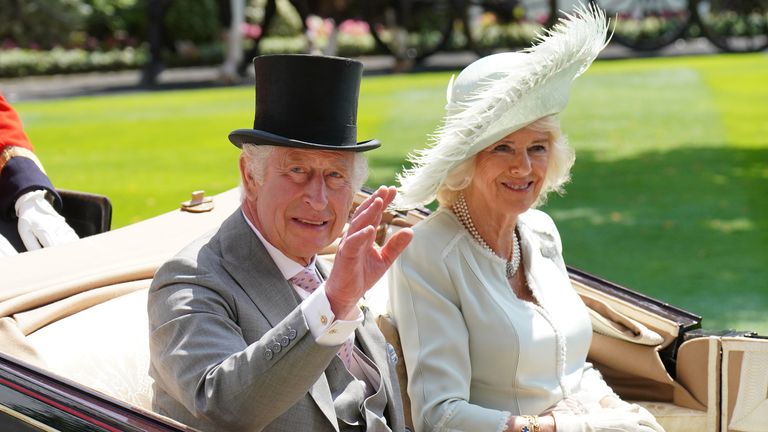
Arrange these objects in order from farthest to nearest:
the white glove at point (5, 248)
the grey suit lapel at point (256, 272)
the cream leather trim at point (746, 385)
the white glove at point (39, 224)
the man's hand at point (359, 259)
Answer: the white glove at point (39, 224), the white glove at point (5, 248), the cream leather trim at point (746, 385), the grey suit lapel at point (256, 272), the man's hand at point (359, 259)

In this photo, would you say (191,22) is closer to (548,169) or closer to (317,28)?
(317,28)

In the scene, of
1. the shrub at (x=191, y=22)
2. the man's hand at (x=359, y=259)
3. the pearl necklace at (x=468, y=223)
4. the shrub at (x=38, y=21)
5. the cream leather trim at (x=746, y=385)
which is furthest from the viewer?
the shrub at (x=191, y=22)

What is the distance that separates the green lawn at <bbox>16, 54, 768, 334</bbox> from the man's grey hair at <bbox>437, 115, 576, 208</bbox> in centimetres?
262

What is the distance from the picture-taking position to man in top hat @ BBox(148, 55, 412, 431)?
6.98 feet

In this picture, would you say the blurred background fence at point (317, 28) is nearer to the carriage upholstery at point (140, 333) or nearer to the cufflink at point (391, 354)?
the carriage upholstery at point (140, 333)

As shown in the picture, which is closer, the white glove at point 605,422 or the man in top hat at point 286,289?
the man in top hat at point 286,289

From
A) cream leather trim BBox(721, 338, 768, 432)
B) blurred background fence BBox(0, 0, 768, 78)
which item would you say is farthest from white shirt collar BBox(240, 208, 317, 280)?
blurred background fence BBox(0, 0, 768, 78)

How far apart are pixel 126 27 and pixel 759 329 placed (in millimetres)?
19853

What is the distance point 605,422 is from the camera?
279 centimetres

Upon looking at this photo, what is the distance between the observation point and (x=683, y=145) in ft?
34.7

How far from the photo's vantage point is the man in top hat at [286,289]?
2.13m

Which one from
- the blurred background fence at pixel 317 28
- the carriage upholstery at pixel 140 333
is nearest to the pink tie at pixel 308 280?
the carriage upholstery at pixel 140 333

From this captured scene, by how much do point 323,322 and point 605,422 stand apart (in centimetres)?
98

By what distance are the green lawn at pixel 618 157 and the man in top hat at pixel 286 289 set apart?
3329mm
